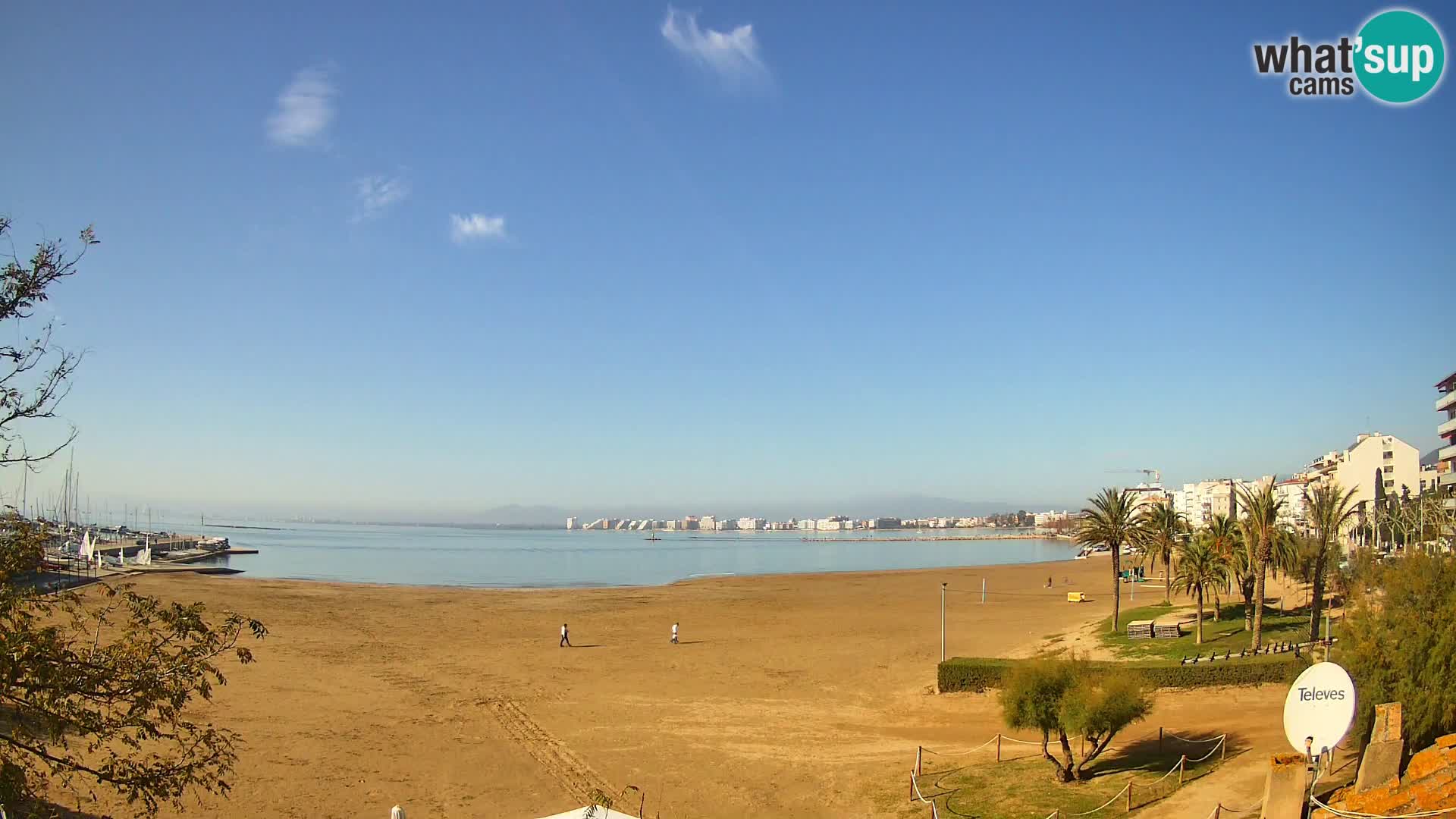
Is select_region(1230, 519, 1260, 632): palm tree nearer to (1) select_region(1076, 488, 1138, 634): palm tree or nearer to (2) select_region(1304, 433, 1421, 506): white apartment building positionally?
(1) select_region(1076, 488, 1138, 634): palm tree

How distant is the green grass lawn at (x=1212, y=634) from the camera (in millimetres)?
31516

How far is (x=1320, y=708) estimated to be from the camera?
13.9 meters

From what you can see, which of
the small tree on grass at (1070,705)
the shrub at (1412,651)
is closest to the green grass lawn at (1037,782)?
the small tree on grass at (1070,705)

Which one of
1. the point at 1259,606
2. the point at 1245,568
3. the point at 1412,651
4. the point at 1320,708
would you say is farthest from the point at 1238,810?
the point at 1245,568

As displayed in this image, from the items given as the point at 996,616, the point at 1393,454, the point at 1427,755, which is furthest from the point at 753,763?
the point at 1393,454

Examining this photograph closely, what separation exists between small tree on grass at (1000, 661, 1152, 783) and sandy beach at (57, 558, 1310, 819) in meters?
2.02

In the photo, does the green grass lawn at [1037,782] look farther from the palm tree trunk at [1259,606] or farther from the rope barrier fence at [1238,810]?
the palm tree trunk at [1259,606]

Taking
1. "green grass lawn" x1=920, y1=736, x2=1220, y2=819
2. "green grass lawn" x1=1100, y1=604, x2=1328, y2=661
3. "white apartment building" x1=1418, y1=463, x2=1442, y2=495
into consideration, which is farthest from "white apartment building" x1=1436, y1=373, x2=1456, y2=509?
"green grass lawn" x1=920, y1=736, x2=1220, y2=819

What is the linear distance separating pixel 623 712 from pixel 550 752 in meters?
4.72

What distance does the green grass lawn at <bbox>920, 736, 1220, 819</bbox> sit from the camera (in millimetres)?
17250

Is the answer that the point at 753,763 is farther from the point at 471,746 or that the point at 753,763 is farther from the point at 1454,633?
the point at 1454,633

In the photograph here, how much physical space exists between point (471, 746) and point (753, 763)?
25.7ft

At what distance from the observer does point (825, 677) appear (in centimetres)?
3259

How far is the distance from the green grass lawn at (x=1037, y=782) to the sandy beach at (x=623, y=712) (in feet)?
2.64
